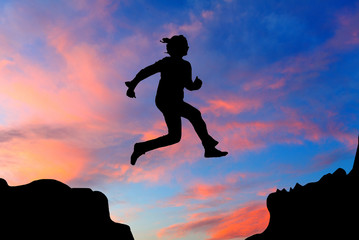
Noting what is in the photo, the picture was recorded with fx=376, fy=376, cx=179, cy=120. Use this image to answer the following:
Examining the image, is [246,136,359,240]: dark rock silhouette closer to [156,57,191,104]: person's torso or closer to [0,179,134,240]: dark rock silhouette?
[156,57,191,104]: person's torso

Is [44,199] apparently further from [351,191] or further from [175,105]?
[351,191]

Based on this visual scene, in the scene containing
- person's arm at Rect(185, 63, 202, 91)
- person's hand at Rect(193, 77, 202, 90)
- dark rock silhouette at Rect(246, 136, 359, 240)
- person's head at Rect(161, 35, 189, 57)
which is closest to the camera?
dark rock silhouette at Rect(246, 136, 359, 240)

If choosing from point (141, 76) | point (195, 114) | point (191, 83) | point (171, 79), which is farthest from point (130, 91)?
point (195, 114)

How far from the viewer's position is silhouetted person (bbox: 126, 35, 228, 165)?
7.41 meters

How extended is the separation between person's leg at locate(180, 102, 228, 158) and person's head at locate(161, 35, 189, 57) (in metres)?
1.00

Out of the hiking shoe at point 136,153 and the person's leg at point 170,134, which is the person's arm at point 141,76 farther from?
the hiking shoe at point 136,153

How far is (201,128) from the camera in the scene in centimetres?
755

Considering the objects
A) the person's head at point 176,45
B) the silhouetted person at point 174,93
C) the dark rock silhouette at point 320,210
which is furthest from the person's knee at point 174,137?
the dark rock silhouette at point 320,210

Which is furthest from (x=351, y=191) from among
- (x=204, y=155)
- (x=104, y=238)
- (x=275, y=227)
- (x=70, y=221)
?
(x=70, y=221)

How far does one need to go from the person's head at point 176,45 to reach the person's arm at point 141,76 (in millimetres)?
353

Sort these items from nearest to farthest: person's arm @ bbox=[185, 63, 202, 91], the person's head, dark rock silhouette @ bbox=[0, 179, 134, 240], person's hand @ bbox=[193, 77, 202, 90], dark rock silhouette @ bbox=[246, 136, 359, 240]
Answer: dark rock silhouette @ bbox=[0, 179, 134, 240] → dark rock silhouette @ bbox=[246, 136, 359, 240] → the person's head → person's arm @ bbox=[185, 63, 202, 91] → person's hand @ bbox=[193, 77, 202, 90]

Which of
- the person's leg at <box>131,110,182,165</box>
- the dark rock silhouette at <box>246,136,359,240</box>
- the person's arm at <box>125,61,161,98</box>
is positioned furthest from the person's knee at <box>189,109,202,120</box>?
the dark rock silhouette at <box>246,136,359,240</box>

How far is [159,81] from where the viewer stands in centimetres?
756

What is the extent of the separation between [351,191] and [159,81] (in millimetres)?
4147
